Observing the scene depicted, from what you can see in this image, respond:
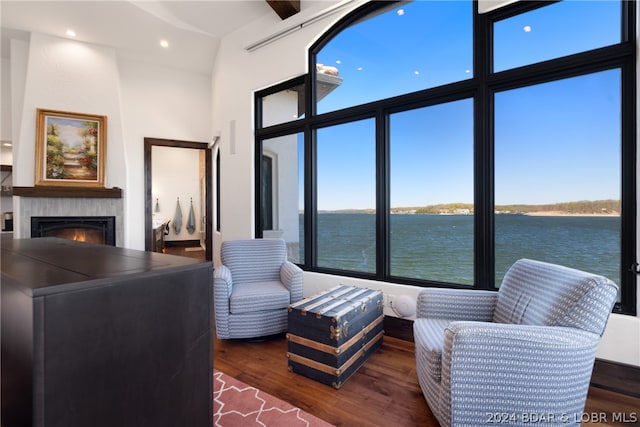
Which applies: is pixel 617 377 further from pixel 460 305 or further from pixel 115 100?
pixel 115 100

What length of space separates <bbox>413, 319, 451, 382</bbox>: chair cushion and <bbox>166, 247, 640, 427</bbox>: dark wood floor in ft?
0.95

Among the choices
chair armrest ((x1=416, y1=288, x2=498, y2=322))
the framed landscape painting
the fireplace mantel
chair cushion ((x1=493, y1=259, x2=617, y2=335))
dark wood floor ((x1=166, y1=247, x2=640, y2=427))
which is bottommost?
dark wood floor ((x1=166, y1=247, x2=640, y2=427))

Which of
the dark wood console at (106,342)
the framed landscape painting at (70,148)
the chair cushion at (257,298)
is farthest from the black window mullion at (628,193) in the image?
the framed landscape painting at (70,148)

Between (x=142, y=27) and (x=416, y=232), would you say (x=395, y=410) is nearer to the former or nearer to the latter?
(x=416, y=232)

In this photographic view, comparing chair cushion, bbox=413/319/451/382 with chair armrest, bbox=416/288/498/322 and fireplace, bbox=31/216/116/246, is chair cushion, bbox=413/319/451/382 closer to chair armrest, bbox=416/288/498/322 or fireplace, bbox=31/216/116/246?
chair armrest, bbox=416/288/498/322

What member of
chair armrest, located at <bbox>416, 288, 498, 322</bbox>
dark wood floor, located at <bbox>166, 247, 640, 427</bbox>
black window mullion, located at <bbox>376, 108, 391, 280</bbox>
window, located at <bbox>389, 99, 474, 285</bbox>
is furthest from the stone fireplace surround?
chair armrest, located at <bbox>416, 288, 498, 322</bbox>

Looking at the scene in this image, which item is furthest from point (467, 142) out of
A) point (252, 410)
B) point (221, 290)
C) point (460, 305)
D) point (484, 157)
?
point (252, 410)

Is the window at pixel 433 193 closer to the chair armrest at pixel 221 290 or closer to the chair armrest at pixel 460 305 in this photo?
the chair armrest at pixel 460 305

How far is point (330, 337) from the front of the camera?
191 centimetres

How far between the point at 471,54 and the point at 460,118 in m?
0.50

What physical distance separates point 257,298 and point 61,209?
372 cm

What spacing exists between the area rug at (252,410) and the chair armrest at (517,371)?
28.6 inches

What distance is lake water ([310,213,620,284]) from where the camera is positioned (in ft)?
6.93

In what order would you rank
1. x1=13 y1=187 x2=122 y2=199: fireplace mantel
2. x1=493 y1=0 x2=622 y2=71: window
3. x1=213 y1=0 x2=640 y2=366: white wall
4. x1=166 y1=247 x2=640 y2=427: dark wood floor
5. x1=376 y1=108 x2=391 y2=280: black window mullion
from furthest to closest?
x1=13 y1=187 x2=122 y2=199: fireplace mantel < x1=213 y1=0 x2=640 y2=366: white wall < x1=376 y1=108 x2=391 y2=280: black window mullion < x1=493 y1=0 x2=622 y2=71: window < x1=166 y1=247 x2=640 y2=427: dark wood floor
